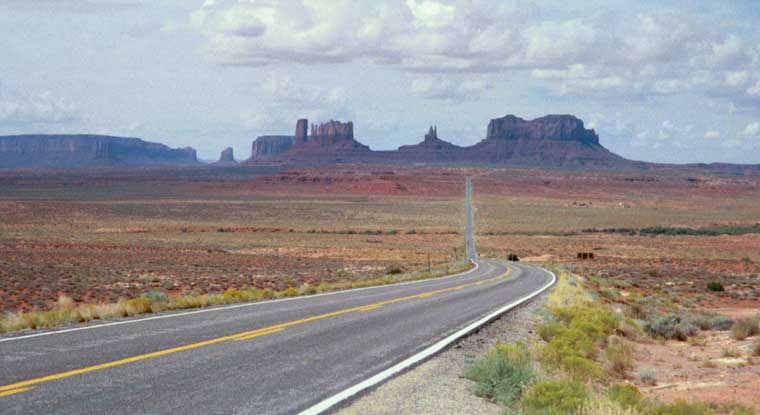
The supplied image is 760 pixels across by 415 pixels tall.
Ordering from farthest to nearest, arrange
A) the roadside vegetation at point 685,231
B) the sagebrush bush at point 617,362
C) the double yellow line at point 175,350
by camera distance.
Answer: the roadside vegetation at point 685,231 → the sagebrush bush at point 617,362 → the double yellow line at point 175,350

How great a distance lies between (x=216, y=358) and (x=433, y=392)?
2.78 metres

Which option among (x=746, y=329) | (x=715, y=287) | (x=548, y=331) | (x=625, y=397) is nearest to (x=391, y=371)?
(x=625, y=397)

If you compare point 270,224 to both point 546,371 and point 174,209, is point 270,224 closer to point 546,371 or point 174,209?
point 174,209

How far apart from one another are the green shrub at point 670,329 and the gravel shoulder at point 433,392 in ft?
29.8

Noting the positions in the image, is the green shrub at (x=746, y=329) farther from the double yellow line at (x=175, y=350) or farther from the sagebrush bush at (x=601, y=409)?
the sagebrush bush at (x=601, y=409)

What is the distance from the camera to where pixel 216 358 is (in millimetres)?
9500

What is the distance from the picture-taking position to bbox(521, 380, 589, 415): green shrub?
7367mm

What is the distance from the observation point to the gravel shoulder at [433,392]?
7.54 metres

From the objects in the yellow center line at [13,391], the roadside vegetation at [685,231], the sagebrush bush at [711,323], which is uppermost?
the yellow center line at [13,391]

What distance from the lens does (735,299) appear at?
32438 mm

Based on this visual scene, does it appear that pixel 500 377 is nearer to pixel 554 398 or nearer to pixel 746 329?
pixel 554 398

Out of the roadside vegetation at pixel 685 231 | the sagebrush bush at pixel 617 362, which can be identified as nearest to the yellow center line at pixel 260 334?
the sagebrush bush at pixel 617 362

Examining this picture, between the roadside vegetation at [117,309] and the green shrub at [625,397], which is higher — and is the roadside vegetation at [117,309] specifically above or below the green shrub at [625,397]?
below

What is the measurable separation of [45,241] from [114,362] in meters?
58.0
